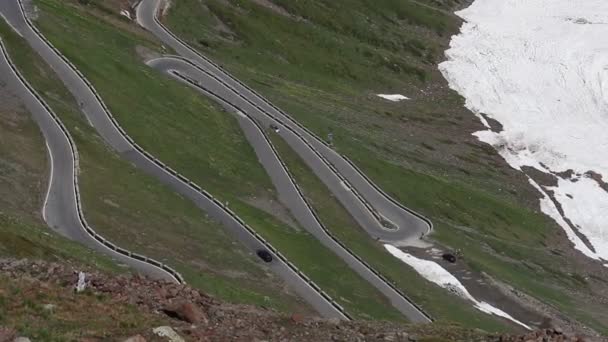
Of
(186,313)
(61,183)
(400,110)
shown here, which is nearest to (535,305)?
(61,183)

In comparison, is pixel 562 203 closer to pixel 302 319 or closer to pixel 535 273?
pixel 535 273

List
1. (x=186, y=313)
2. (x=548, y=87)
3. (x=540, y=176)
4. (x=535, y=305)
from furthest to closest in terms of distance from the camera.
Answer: (x=548, y=87) < (x=540, y=176) < (x=535, y=305) < (x=186, y=313)

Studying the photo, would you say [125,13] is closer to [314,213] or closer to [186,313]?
[314,213]

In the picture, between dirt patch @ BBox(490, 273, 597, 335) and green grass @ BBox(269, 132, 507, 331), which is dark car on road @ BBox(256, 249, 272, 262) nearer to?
green grass @ BBox(269, 132, 507, 331)

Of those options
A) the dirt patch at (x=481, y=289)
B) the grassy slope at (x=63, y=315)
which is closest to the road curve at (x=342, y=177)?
the dirt patch at (x=481, y=289)

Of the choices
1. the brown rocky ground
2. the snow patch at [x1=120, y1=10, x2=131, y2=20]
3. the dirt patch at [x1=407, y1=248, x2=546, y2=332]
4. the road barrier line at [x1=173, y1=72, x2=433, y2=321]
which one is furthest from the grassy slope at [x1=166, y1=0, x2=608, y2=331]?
the brown rocky ground

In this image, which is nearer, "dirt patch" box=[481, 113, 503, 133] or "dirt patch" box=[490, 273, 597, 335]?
"dirt patch" box=[490, 273, 597, 335]

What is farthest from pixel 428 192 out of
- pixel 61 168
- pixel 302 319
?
pixel 302 319
